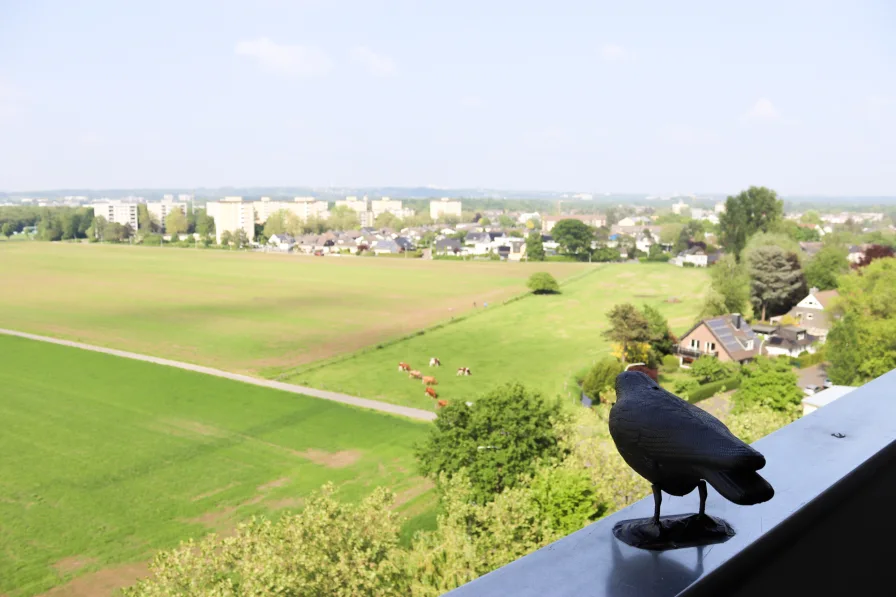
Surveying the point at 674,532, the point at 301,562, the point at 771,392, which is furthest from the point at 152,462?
the point at 674,532

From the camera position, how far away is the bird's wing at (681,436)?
1626 mm

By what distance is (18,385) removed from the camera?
2897 cm

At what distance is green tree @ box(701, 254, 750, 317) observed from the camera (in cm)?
3944

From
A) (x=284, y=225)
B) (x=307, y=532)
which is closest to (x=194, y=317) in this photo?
(x=307, y=532)

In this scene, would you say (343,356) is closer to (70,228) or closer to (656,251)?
(656,251)

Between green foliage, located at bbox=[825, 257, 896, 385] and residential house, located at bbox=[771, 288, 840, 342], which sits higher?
green foliage, located at bbox=[825, 257, 896, 385]

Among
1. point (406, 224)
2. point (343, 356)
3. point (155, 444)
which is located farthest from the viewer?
point (406, 224)

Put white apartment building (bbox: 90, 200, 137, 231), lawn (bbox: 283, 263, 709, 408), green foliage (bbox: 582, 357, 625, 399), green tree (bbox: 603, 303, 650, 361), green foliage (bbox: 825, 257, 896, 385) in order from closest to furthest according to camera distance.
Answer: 1. green foliage (bbox: 825, 257, 896, 385)
2. green foliage (bbox: 582, 357, 625, 399)
3. lawn (bbox: 283, 263, 709, 408)
4. green tree (bbox: 603, 303, 650, 361)
5. white apartment building (bbox: 90, 200, 137, 231)

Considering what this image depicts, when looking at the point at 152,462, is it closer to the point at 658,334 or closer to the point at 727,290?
the point at 658,334

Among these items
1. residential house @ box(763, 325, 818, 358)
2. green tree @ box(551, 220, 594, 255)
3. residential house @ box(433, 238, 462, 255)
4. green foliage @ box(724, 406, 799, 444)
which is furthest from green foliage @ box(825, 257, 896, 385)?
residential house @ box(433, 238, 462, 255)

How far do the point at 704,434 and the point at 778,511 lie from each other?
23cm

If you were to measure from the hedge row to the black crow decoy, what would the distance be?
83.6 feet

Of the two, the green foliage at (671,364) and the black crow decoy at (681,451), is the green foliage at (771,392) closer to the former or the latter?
the green foliage at (671,364)

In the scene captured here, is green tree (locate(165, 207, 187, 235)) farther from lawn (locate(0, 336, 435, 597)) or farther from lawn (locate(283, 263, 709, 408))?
lawn (locate(0, 336, 435, 597))
